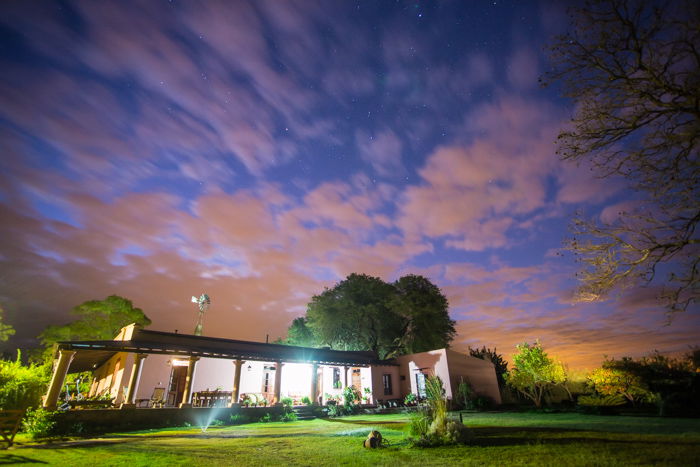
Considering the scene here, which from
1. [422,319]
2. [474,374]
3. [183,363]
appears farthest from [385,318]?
[183,363]

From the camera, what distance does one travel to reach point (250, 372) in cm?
2341

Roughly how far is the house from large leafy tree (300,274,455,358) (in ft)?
18.9

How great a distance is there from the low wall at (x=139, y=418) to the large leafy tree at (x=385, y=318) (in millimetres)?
16011

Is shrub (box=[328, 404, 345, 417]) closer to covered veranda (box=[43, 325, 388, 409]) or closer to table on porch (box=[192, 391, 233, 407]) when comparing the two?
covered veranda (box=[43, 325, 388, 409])

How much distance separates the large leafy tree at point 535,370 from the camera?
772 inches

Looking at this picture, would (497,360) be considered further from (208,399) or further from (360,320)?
(208,399)

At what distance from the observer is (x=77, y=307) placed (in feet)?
102

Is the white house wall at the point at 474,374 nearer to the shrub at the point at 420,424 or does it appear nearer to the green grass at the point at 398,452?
the green grass at the point at 398,452

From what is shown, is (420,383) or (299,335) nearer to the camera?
(420,383)

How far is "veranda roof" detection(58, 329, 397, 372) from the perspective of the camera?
14.9m

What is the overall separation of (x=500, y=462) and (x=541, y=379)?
57.7 ft

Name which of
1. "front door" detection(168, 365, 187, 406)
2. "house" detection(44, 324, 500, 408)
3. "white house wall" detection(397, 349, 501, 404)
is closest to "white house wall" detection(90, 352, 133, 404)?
"house" detection(44, 324, 500, 408)

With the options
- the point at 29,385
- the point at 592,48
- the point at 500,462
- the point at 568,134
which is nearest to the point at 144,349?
the point at 29,385

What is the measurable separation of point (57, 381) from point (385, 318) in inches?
974
